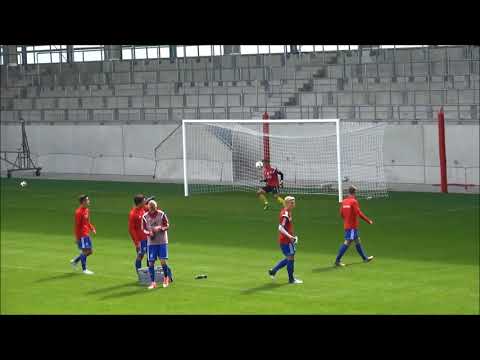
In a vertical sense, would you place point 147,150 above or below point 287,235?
above

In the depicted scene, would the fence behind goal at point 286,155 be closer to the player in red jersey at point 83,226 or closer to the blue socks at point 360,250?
the blue socks at point 360,250

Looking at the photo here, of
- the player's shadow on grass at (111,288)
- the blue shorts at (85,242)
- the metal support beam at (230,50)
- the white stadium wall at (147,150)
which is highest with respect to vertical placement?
the metal support beam at (230,50)

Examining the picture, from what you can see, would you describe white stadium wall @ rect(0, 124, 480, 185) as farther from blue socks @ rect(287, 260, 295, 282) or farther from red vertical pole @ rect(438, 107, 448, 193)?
blue socks @ rect(287, 260, 295, 282)

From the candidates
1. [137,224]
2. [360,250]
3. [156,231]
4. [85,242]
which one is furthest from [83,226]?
[360,250]

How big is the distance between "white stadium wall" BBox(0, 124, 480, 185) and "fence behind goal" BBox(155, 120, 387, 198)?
57 cm

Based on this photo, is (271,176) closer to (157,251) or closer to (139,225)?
(139,225)

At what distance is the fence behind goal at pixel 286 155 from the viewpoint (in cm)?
3456

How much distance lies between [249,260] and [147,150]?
2441 centimetres

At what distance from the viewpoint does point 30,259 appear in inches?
814

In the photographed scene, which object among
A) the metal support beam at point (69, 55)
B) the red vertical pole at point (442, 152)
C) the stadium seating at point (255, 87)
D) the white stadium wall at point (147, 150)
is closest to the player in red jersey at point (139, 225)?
the red vertical pole at point (442, 152)

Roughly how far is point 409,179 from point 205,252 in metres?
16.3

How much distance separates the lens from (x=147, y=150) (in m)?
43.3

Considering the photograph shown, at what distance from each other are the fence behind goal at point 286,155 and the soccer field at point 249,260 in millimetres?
2897
